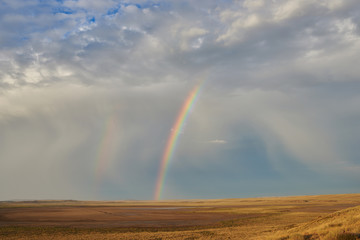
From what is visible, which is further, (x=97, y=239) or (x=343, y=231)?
(x=97, y=239)

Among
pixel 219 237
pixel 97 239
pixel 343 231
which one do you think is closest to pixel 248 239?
pixel 219 237

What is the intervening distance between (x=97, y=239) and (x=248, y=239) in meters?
14.5

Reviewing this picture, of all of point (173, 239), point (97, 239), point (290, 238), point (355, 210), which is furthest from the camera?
point (97, 239)

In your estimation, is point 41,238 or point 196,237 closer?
point 196,237

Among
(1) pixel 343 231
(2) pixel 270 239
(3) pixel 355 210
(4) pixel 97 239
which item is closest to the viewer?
(1) pixel 343 231

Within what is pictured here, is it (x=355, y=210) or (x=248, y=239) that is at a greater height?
(x=355, y=210)

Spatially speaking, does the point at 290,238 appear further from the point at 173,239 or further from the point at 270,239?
the point at 173,239

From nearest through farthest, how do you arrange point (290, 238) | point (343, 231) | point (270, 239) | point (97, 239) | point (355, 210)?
1. point (343, 231)
2. point (290, 238)
3. point (270, 239)
4. point (355, 210)
5. point (97, 239)

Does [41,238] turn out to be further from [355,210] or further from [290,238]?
[355,210]

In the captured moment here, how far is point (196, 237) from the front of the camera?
28.1 metres

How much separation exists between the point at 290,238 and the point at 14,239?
1046 inches

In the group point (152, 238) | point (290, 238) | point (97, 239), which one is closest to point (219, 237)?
point (152, 238)

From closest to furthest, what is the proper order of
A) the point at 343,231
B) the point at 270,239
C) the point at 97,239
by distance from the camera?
1. the point at 343,231
2. the point at 270,239
3. the point at 97,239

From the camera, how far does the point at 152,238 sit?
28.1 metres
